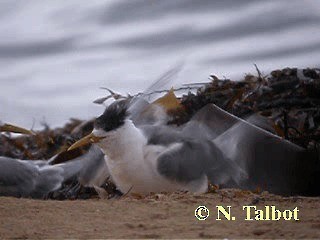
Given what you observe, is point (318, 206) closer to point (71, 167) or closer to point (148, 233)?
point (148, 233)

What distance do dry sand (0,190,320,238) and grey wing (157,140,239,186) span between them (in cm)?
40

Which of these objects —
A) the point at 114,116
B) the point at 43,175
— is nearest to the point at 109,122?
the point at 114,116

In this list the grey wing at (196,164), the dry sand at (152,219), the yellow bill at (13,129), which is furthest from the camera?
the yellow bill at (13,129)

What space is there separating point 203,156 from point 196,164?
2.1 inches

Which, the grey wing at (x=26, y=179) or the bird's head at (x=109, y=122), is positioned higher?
the bird's head at (x=109, y=122)

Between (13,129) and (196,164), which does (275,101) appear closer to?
(196,164)

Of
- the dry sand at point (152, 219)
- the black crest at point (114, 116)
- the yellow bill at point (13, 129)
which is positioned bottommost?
the dry sand at point (152, 219)

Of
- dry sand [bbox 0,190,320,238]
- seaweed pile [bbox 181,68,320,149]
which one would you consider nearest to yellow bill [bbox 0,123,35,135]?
seaweed pile [bbox 181,68,320,149]

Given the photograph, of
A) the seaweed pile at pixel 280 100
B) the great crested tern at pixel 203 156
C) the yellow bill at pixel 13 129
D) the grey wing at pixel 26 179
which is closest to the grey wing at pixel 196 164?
the great crested tern at pixel 203 156

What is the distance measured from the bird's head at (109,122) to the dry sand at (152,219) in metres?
0.83

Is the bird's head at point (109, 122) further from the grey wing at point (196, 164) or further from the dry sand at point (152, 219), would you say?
the dry sand at point (152, 219)

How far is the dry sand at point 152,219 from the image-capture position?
2285mm

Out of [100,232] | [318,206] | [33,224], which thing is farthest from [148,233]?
[318,206]

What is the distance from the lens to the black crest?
380 cm
